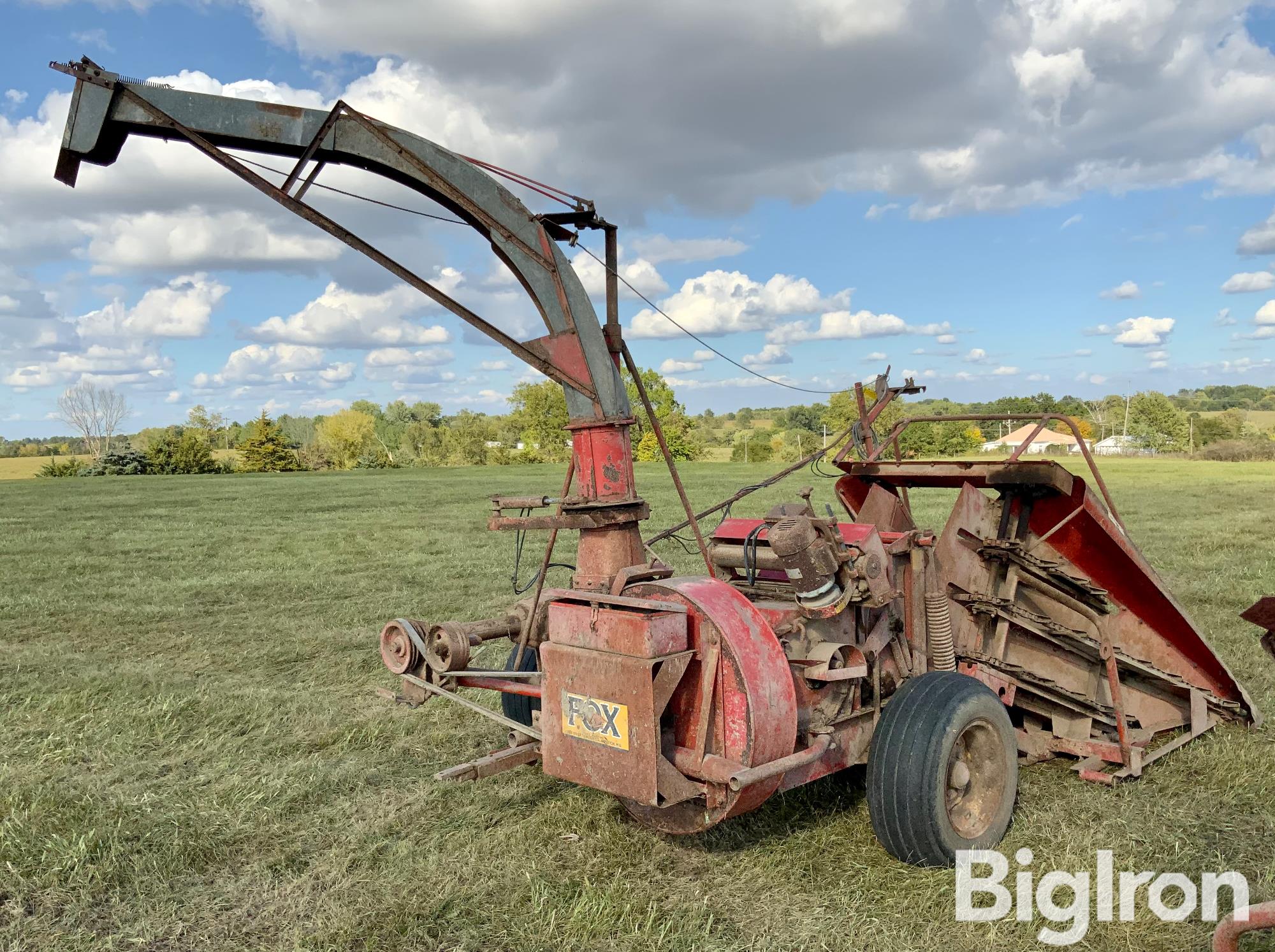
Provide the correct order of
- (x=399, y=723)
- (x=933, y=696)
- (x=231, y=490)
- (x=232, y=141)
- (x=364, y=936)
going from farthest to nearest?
(x=231, y=490), (x=399, y=723), (x=232, y=141), (x=933, y=696), (x=364, y=936)

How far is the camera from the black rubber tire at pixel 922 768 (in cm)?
422

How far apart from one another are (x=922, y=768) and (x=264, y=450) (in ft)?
197

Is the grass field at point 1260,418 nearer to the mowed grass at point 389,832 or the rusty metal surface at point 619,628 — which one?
the mowed grass at point 389,832

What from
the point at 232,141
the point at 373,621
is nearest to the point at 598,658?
the point at 232,141

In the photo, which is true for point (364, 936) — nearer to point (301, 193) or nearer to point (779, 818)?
point (779, 818)

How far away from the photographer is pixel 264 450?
59.2 m

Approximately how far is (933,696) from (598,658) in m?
1.59

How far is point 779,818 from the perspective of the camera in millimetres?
4953

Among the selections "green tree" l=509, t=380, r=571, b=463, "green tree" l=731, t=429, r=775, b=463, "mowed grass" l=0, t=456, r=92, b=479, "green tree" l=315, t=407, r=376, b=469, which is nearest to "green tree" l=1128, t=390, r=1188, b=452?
"green tree" l=731, t=429, r=775, b=463

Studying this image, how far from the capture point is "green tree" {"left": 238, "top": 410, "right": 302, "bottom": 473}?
5875cm

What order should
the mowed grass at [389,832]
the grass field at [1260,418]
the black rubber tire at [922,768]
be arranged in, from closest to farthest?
the mowed grass at [389,832] → the black rubber tire at [922,768] → the grass field at [1260,418]

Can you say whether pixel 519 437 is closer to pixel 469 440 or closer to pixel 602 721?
pixel 469 440

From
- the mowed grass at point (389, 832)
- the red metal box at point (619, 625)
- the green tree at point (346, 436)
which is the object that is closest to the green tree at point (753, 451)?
the green tree at point (346, 436)

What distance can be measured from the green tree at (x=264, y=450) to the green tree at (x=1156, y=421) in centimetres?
7130
